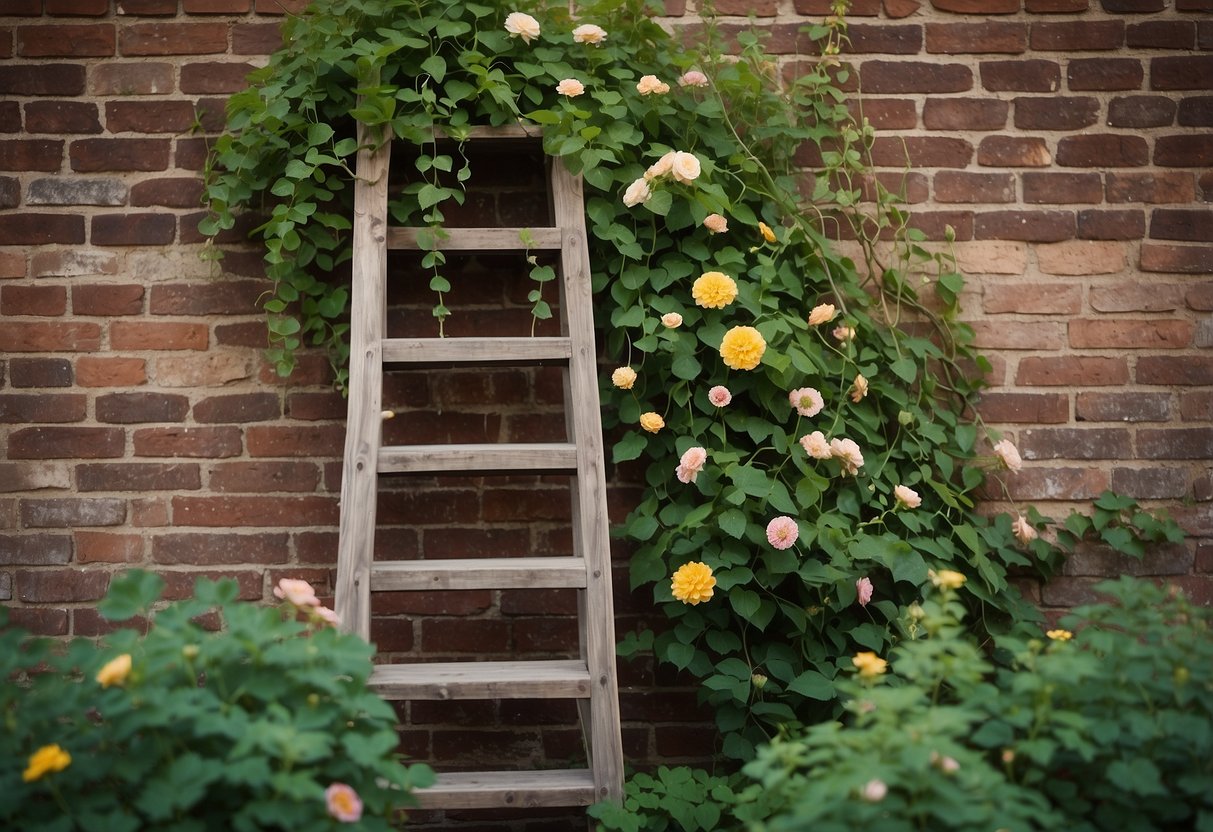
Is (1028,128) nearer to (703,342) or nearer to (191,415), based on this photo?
(703,342)

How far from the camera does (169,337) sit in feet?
7.07

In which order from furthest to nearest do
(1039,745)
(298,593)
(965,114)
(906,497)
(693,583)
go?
(965,114)
(906,497)
(693,583)
(298,593)
(1039,745)

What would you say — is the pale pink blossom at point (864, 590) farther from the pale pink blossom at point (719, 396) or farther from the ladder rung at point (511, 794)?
the ladder rung at point (511, 794)

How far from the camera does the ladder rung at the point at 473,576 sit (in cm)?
179

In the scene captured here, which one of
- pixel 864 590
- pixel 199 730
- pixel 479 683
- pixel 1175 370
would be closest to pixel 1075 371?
pixel 1175 370

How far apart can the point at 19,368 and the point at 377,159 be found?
3.06 ft

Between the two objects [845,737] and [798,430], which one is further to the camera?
[798,430]

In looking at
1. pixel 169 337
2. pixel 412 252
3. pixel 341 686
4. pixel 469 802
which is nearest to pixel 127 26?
pixel 169 337

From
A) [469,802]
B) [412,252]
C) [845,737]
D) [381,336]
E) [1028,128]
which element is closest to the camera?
[845,737]

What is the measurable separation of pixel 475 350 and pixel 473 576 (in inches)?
17.4

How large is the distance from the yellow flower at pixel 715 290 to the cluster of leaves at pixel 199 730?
0.98 metres

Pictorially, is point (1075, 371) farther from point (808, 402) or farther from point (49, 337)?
point (49, 337)

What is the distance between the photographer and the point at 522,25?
196 centimetres

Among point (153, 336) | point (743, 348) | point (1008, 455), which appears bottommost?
point (1008, 455)
